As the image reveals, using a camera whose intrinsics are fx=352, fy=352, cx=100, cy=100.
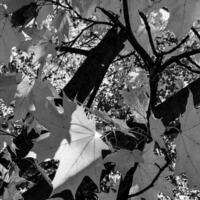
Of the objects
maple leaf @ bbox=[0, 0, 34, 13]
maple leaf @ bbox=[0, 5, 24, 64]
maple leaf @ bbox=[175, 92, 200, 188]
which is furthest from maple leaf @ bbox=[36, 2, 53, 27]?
maple leaf @ bbox=[175, 92, 200, 188]

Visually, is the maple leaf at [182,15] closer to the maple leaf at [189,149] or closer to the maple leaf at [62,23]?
the maple leaf at [189,149]

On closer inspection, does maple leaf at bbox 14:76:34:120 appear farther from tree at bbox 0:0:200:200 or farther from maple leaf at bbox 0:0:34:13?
maple leaf at bbox 0:0:34:13

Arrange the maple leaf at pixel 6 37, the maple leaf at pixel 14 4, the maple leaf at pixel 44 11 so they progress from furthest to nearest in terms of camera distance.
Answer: the maple leaf at pixel 44 11 < the maple leaf at pixel 6 37 < the maple leaf at pixel 14 4

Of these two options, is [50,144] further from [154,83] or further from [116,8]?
[116,8]

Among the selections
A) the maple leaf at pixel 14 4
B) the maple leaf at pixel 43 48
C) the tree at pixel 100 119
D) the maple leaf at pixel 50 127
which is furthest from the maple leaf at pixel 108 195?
the maple leaf at pixel 14 4

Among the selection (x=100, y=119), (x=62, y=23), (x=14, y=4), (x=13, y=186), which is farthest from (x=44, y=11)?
(x=13, y=186)

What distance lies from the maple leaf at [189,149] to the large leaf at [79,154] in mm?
162

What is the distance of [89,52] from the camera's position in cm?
179

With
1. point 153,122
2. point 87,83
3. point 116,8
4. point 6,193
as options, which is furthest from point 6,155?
point 153,122

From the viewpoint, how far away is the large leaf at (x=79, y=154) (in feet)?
2.53

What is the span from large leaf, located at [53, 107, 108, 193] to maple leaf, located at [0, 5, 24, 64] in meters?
0.42

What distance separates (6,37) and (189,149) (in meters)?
0.65

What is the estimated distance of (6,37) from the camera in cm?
108

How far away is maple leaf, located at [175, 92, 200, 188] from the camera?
2.45ft
